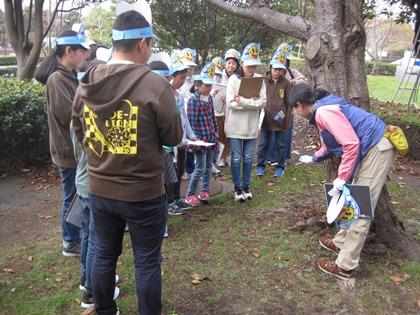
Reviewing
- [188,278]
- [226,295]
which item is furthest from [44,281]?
[226,295]

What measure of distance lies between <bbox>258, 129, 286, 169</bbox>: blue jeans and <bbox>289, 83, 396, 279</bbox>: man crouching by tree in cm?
286

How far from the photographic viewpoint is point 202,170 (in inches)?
203

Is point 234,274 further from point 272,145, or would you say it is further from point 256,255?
point 272,145

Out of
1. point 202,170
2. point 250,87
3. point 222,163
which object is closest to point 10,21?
point 222,163

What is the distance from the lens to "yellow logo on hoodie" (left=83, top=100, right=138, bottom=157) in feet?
7.59

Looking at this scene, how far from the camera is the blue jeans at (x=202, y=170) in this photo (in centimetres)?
507

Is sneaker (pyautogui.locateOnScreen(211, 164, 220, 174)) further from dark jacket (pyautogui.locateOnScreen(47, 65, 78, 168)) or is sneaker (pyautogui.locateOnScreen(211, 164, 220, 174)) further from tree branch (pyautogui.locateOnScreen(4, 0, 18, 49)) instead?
tree branch (pyautogui.locateOnScreen(4, 0, 18, 49))

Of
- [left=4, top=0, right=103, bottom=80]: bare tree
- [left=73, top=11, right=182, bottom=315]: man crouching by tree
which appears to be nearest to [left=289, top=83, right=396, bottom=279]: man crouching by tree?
[left=73, top=11, right=182, bottom=315]: man crouching by tree

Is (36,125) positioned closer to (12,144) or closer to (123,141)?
(12,144)

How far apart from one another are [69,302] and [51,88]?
1687 millimetres

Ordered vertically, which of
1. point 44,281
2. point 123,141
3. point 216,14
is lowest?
point 44,281

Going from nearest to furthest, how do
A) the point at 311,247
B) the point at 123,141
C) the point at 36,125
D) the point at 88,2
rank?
the point at 123,141 < the point at 311,247 < the point at 36,125 < the point at 88,2

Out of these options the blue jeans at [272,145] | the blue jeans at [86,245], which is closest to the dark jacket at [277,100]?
the blue jeans at [272,145]

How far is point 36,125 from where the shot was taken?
245 inches
